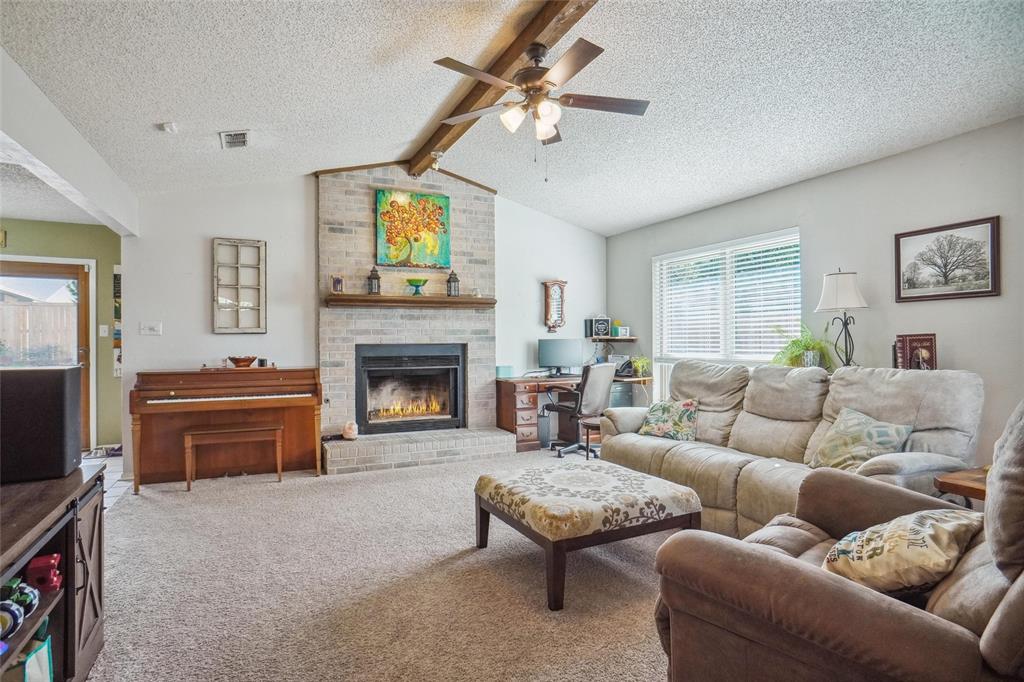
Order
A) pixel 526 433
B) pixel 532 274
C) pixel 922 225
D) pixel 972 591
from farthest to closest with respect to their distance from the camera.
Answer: pixel 532 274 < pixel 526 433 < pixel 922 225 < pixel 972 591

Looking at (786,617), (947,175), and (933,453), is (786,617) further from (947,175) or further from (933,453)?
(947,175)

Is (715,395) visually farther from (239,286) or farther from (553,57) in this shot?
(239,286)

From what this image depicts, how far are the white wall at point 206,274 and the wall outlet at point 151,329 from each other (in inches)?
1.1

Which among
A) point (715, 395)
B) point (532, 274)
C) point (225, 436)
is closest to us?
point (715, 395)

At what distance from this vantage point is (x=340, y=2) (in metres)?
2.54

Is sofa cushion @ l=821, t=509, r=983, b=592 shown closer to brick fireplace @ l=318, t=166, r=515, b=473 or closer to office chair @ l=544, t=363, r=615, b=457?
office chair @ l=544, t=363, r=615, b=457

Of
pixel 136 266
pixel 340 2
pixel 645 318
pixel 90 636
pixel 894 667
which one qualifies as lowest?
pixel 90 636

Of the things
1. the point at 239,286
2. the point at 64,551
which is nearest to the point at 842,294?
the point at 64,551

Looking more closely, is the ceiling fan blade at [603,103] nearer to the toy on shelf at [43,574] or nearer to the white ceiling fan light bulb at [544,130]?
the white ceiling fan light bulb at [544,130]

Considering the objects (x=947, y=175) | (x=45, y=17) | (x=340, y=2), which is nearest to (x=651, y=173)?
(x=947, y=175)

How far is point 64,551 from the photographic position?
1.71 metres

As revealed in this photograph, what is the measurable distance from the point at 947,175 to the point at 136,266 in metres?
6.17

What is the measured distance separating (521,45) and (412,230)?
110 inches

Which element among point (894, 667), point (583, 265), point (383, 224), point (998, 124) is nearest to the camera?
point (894, 667)
